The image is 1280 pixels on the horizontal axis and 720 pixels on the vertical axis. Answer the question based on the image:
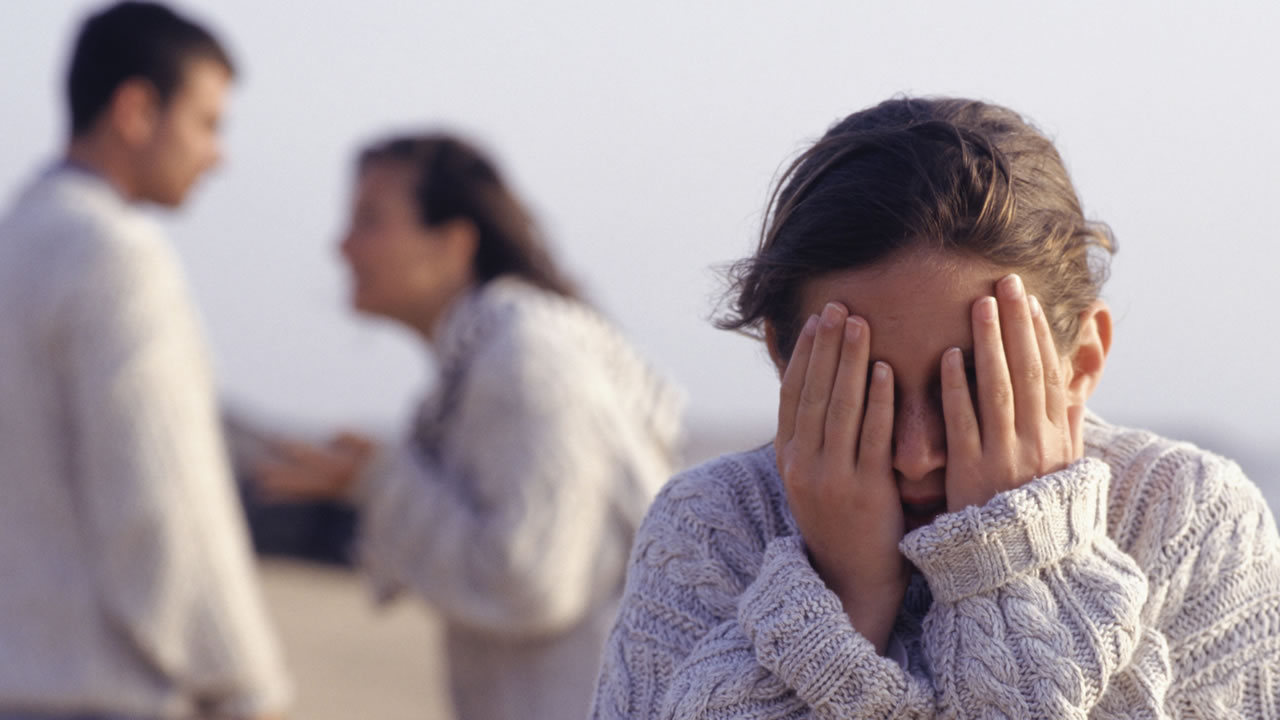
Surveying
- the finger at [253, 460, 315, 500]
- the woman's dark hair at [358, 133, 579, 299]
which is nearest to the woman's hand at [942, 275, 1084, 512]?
the woman's dark hair at [358, 133, 579, 299]

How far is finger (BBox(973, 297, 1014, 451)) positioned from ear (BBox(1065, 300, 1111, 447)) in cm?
21

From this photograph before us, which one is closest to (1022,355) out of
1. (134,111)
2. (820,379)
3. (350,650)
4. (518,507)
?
(820,379)

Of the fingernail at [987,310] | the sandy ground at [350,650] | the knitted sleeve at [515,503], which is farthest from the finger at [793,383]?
the sandy ground at [350,650]

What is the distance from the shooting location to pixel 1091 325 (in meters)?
2.15

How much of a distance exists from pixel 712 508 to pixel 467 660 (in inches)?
63.1

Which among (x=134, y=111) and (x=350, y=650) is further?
(x=350, y=650)

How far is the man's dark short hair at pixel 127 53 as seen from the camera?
4090 mm

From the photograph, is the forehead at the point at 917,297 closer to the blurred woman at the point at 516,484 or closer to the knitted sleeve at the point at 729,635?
the knitted sleeve at the point at 729,635

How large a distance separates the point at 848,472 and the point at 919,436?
0.12 metres

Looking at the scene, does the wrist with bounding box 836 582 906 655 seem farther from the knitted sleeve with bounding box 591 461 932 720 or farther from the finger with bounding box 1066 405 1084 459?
the finger with bounding box 1066 405 1084 459

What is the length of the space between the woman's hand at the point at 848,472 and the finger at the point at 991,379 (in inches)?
5.1

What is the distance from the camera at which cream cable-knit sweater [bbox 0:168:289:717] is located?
3518 millimetres

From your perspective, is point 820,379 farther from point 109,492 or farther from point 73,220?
point 73,220

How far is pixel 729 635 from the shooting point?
6.56 ft
